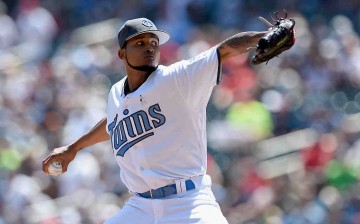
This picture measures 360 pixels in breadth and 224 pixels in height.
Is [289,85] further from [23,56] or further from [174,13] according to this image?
[23,56]

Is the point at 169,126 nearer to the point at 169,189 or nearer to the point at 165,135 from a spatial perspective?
the point at 165,135

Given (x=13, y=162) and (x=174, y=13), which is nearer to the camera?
(x=13, y=162)

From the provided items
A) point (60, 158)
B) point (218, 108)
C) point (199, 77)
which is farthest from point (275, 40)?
point (218, 108)

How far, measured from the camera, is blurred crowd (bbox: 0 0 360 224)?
34.8ft

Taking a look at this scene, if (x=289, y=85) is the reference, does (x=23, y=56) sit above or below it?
above

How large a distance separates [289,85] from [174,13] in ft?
8.14

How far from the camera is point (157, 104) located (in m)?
5.89

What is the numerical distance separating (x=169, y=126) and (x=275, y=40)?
0.89m

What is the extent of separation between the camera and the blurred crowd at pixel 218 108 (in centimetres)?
1062

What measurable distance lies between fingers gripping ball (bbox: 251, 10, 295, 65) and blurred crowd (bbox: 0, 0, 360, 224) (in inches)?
197

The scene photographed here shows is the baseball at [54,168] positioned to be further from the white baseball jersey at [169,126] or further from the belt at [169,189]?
the belt at [169,189]

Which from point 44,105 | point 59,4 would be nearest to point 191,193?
point 44,105

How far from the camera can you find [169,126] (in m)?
5.86

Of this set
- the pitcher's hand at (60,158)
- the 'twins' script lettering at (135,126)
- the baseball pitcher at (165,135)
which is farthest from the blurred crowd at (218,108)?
the baseball pitcher at (165,135)
